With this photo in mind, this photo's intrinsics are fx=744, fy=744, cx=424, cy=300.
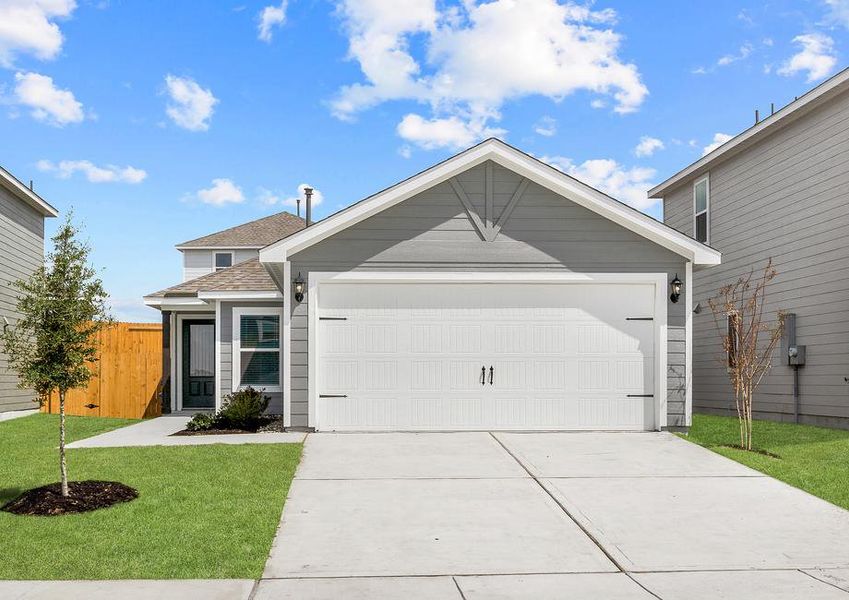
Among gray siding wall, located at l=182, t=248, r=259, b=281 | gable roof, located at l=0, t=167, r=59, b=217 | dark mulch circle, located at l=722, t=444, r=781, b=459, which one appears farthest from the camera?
gray siding wall, located at l=182, t=248, r=259, b=281

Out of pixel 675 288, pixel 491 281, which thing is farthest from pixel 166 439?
pixel 675 288

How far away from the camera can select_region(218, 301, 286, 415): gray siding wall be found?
43.0ft

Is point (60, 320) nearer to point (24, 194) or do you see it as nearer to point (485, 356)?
point (485, 356)

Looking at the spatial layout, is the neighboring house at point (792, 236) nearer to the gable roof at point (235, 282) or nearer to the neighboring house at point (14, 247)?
the gable roof at point (235, 282)

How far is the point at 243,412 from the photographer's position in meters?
11.8

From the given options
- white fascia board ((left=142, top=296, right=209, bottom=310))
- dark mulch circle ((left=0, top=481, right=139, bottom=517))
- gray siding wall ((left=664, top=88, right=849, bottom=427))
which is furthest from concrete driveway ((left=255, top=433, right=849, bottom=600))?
white fascia board ((left=142, top=296, right=209, bottom=310))

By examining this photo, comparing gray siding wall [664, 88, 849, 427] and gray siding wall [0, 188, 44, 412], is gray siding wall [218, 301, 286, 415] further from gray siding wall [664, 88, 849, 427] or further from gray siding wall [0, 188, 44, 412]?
gray siding wall [664, 88, 849, 427]

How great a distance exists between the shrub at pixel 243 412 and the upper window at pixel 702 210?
1105 cm

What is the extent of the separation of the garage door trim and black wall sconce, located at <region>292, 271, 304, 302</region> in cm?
11

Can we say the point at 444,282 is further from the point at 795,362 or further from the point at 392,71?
the point at 795,362

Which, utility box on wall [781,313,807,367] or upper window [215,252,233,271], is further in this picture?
upper window [215,252,233,271]

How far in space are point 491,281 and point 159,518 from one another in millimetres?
6180

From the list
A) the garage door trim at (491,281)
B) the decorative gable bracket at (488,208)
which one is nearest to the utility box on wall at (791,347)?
the garage door trim at (491,281)

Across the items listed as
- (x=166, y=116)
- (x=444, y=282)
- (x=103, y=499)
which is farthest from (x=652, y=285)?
(x=166, y=116)
